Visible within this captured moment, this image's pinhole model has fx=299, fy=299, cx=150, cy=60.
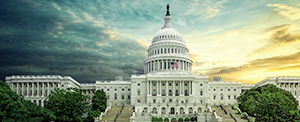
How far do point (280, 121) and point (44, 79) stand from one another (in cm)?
9009

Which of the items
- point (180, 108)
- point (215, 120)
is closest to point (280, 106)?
→ point (215, 120)

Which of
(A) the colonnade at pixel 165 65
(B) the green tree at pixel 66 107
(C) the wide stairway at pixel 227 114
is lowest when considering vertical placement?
(C) the wide stairway at pixel 227 114

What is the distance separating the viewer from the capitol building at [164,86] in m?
116

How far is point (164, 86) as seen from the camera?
393 feet

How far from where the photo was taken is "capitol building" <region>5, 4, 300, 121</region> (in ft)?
380

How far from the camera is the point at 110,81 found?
Answer: 5281 inches

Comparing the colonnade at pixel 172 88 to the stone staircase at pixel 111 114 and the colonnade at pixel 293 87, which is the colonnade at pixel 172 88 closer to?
the stone staircase at pixel 111 114

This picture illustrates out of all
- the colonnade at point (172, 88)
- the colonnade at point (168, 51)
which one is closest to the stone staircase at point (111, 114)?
the colonnade at point (172, 88)

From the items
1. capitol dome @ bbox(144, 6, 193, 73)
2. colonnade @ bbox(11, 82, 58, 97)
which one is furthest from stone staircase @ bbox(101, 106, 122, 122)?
capitol dome @ bbox(144, 6, 193, 73)

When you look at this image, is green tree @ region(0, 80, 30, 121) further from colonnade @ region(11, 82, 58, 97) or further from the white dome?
the white dome

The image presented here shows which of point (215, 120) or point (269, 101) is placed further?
point (215, 120)

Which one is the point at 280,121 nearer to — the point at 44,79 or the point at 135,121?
the point at 135,121

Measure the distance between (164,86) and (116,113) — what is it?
29727 mm

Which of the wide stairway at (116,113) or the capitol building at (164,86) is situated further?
the capitol building at (164,86)
